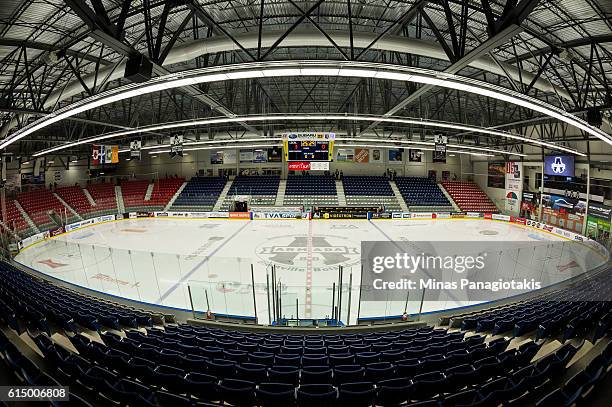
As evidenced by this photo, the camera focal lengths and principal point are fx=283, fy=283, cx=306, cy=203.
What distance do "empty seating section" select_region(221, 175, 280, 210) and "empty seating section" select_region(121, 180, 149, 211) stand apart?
9813mm

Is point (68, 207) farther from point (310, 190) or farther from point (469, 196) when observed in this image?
point (469, 196)

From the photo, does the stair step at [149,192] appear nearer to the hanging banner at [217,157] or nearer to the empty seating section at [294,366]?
the hanging banner at [217,157]

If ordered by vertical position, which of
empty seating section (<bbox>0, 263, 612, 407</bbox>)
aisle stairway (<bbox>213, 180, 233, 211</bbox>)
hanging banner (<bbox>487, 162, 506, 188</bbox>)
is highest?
hanging banner (<bbox>487, 162, 506, 188</bbox>)

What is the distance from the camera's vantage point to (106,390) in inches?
143

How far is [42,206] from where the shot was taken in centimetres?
2578

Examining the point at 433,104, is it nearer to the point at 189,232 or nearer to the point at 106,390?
the point at 189,232

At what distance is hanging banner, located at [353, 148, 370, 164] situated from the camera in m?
36.0

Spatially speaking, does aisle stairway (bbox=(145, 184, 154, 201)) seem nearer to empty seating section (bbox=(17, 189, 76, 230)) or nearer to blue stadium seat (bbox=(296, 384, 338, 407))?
empty seating section (bbox=(17, 189, 76, 230))

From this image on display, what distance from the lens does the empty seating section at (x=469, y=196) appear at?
107 ft

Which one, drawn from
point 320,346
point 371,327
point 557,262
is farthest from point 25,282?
point 557,262

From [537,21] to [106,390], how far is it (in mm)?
14676

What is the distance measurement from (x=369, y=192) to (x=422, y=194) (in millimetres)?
6322

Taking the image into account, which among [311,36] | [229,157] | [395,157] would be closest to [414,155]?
[395,157]

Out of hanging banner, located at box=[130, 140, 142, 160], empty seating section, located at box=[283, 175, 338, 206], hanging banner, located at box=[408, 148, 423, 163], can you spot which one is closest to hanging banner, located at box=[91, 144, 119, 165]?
hanging banner, located at box=[130, 140, 142, 160]
